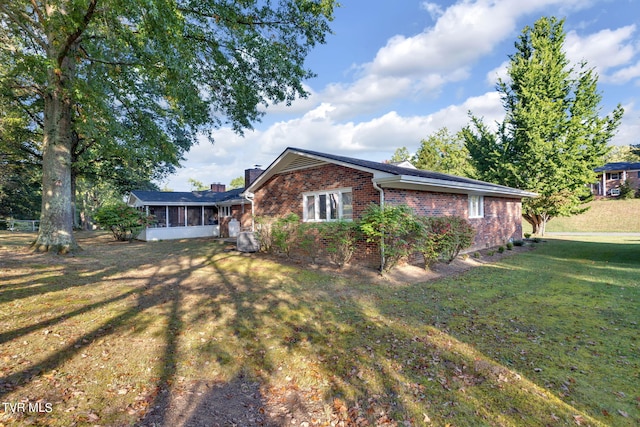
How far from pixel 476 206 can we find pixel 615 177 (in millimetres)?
35938

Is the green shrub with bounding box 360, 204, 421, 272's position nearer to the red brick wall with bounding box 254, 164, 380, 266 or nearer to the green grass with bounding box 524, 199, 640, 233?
the red brick wall with bounding box 254, 164, 380, 266

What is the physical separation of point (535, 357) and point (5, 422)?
5.79 metres

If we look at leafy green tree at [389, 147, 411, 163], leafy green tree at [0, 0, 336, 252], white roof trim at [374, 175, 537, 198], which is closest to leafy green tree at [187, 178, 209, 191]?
leafy green tree at [389, 147, 411, 163]

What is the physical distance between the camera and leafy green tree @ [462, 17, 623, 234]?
19391 mm

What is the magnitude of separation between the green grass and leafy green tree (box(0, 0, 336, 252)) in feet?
97.9

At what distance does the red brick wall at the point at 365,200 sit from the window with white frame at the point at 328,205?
0.21 m

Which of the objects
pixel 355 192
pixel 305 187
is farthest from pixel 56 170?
pixel 355 192

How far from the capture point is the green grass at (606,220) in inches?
1053

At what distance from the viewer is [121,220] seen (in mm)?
17391

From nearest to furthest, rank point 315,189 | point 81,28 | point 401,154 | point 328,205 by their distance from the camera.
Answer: point 81,28 → point 328,205 → point 315,189 → point 401,154

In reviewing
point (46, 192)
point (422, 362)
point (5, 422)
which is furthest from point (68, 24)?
point (422, 362)

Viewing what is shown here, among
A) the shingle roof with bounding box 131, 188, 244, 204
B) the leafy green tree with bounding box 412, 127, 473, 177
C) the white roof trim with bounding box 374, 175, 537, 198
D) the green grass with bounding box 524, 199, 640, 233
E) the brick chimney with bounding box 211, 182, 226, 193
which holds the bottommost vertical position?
the green grass with bounding box 524, 199, 640, 233

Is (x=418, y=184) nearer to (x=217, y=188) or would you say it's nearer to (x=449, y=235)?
(x=449, y=235)

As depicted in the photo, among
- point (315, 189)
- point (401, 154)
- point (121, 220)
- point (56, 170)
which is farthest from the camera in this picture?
point (401, 154)
